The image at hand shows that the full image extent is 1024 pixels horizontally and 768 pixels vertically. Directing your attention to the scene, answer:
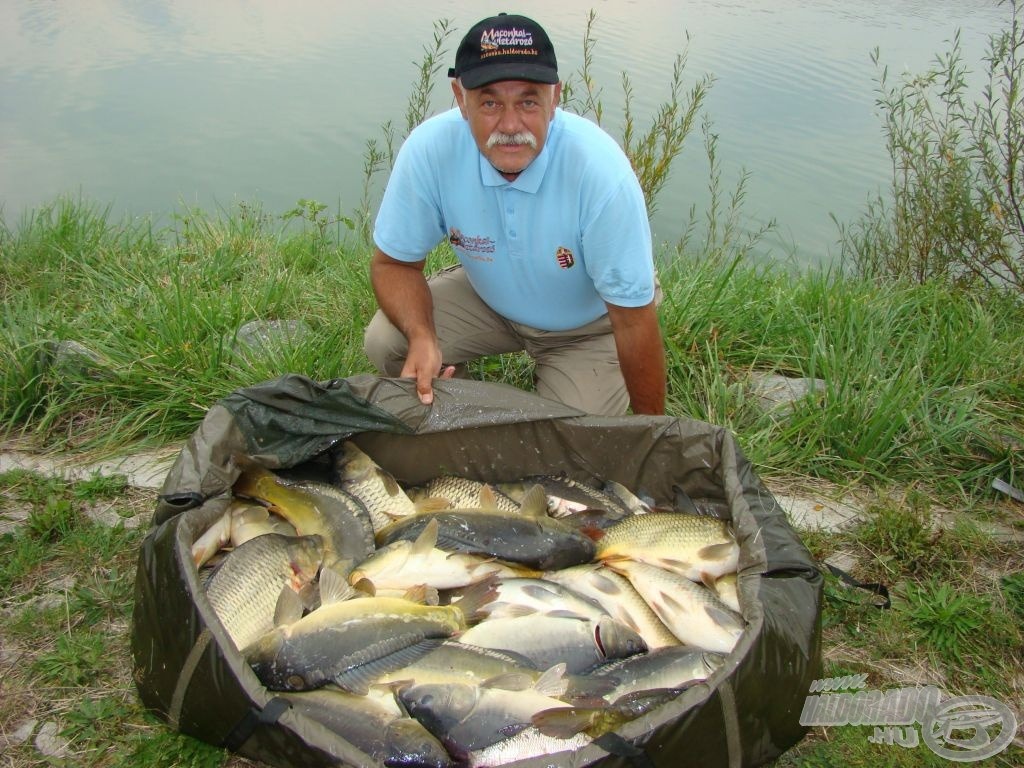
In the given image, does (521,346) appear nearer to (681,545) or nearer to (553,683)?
(681,545)

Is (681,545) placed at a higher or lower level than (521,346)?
lower

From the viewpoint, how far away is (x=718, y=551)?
2.66m

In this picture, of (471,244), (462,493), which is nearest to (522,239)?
(471,244)

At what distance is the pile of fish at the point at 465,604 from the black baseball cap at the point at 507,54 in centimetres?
129

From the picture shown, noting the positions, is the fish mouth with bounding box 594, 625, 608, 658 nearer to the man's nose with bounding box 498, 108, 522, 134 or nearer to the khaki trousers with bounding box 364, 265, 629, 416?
the khaki trousers with bounding box 364, 265, 629, 416

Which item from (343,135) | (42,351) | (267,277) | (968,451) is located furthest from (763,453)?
(343,135)

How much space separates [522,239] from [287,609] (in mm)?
1509

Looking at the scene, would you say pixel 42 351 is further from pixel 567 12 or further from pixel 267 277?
pixel 567 12

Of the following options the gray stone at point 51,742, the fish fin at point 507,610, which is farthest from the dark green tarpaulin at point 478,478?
the fish fin at point 507,610

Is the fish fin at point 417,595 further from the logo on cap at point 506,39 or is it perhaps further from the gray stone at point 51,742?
the logo on cap at point 506,39

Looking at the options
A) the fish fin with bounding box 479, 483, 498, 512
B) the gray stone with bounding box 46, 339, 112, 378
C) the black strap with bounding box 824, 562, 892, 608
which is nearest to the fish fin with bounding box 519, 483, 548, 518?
Result: the fish fin with bounding box 479, 483, 498, 512

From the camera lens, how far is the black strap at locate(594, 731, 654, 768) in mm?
1887

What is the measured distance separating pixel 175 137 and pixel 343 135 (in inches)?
59.4

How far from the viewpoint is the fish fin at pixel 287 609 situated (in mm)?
2328
